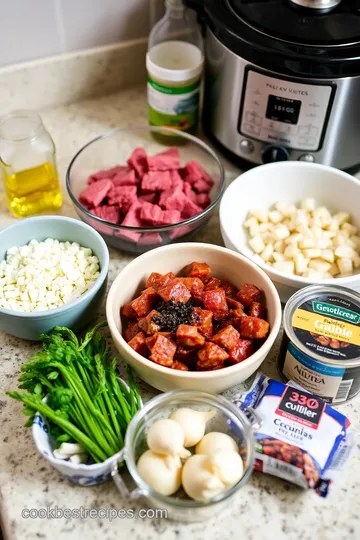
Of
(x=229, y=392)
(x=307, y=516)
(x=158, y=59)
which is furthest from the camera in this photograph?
(x=158, y=59)

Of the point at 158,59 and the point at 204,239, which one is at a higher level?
the point at 158,59

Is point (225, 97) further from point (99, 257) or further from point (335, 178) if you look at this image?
point (99, 257)

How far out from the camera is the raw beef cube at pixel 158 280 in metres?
0.94

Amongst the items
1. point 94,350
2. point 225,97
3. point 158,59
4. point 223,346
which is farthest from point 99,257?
point 158,59

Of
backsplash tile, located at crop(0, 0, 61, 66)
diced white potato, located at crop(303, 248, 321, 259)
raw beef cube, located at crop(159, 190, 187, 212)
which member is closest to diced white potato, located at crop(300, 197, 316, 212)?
diced white potato, located at crop(303, 248, 321, 259)

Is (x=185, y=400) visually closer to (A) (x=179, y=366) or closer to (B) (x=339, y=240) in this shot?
(A) (x=179, y=366)

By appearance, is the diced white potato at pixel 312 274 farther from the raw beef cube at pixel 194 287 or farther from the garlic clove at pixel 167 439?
the garlic clove at pixel 167 439

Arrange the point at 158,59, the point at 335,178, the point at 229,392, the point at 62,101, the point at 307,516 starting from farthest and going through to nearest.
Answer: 1. the point at 62,101
2. the point at 158,59
3. the point at 335,178
4. the point at 229,392
5. the point at 307,516

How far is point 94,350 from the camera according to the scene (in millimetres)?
922

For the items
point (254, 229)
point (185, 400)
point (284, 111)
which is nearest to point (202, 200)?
point (254, 229)

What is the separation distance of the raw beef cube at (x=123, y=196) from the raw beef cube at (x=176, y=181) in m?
0.08

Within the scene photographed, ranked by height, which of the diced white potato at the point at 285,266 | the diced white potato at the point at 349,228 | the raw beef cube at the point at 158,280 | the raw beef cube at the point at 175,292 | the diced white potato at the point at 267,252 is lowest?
the diced white potato at the point at 267,252

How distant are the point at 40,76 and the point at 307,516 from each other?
1074 mm

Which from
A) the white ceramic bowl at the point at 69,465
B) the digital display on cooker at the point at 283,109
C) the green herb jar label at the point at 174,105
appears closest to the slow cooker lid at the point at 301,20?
the digital display on cooker at the point at 283,109
